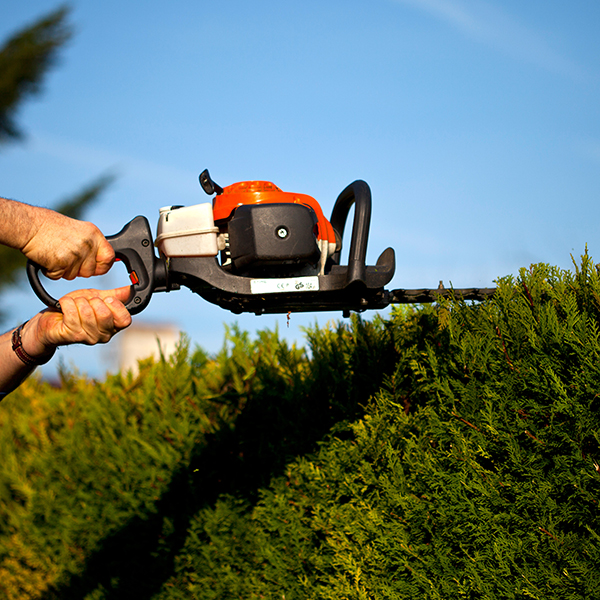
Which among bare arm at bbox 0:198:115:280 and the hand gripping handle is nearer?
bare arm at bbox 0:198:115:280

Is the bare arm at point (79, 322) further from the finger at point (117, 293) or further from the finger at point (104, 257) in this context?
the finger at point (104, 257)

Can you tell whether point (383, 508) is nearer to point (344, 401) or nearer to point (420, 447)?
point (420, 447)

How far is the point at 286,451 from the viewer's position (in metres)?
3.67

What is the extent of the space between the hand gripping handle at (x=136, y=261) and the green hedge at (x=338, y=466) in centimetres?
139

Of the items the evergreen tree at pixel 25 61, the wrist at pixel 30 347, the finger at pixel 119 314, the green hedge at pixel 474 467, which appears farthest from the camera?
the evergreen tree at pixel 25 61

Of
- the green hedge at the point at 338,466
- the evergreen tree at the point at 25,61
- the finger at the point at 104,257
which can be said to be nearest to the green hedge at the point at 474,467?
the green hedge at the point at 338,466

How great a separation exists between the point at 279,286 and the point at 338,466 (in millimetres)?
1349

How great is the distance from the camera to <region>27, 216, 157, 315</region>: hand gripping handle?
2.54 meters

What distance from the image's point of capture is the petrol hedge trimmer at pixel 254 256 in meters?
2.40

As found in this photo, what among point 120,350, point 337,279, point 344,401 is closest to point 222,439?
point 344,401

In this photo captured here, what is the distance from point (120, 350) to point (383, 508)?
94.9 feet

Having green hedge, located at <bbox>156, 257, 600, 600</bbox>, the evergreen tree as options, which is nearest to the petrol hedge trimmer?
green hedge, located at <bbox>156, 257, 600, 600</bbox>

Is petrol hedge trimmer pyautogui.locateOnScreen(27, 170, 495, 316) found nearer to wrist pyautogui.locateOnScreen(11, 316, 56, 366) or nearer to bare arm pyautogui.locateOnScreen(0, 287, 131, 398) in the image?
bare arm pyautogui.locateOnScreen(0, 287, 131, 398)

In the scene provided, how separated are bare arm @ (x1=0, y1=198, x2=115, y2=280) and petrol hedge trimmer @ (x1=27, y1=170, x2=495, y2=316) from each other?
0.10 metres
